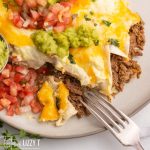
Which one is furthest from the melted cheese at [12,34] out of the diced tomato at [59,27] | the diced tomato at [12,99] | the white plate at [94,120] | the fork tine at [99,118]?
the fork tine at [99,118]

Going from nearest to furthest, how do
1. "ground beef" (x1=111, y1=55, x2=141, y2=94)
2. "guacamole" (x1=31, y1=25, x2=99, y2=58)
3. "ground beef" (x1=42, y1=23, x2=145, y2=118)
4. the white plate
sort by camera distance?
"guacamole" (x1=31, y1=25, x2=99, y2=58), the white plate, "ground beef" (x1=42, y1=23, x2=145, y2=118), "ground beef" (x1=111, y1=55, x2=141, y2=94)

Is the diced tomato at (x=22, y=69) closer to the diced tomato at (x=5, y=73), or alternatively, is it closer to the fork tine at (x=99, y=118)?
the diced tomato at (x=5, y=73)

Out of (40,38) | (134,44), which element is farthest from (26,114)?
(134,44)

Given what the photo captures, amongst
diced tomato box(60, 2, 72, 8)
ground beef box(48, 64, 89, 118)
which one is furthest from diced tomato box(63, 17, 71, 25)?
ground beef box(48, 64, 89, 118)

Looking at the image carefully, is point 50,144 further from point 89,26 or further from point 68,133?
point 89,26

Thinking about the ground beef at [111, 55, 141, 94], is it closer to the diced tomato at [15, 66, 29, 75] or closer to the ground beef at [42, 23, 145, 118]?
the ground beef at [42, 23, 145, 118]

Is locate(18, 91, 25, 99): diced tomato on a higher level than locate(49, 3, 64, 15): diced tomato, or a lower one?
lower

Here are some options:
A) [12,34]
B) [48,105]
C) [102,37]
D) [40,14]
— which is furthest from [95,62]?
[12,34]
